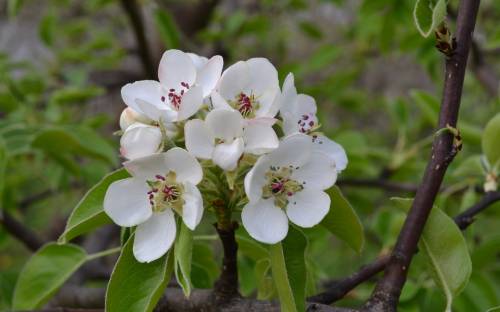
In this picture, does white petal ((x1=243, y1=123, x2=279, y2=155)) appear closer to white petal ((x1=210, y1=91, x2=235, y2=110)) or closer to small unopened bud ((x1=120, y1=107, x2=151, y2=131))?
white petal ((x1=210, y1=91, x2=235, y2=110))

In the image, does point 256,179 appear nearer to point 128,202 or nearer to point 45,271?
point 128,202

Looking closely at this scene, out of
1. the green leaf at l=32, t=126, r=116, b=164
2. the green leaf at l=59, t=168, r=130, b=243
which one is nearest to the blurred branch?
the green leaf at l=59, t=168, r=130, b=243

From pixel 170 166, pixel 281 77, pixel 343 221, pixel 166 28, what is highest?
pixel 170 166

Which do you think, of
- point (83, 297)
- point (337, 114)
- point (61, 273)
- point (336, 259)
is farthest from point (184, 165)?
point (337, 114)

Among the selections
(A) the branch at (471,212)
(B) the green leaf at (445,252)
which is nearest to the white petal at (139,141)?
(B) the green leaf at (445,252)

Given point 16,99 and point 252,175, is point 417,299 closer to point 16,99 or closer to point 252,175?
point 252,175

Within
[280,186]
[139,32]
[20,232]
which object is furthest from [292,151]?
[139,32]
